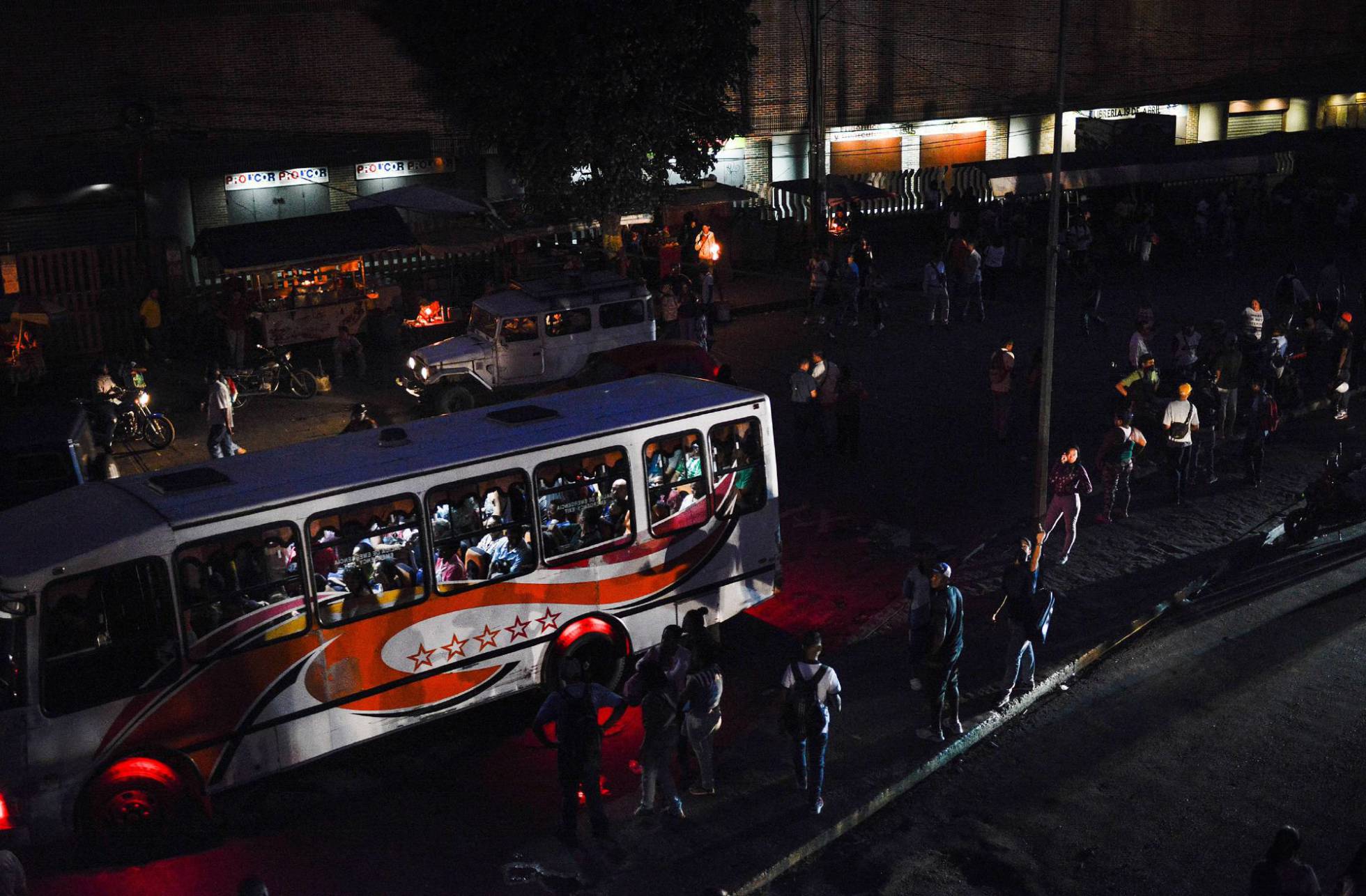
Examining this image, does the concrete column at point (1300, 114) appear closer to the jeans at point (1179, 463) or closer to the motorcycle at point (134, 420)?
the jeans at point (1179, 463)

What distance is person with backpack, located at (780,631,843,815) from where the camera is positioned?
1020 cm

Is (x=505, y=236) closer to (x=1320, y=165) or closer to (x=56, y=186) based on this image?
(x=56, y=186)

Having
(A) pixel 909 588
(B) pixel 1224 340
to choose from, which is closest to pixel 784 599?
(A) pixel 909 588

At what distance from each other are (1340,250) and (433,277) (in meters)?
24.5

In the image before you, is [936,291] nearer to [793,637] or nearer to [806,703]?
[793,637]

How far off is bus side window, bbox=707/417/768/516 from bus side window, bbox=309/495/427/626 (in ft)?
10.7

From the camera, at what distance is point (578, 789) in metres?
10.2

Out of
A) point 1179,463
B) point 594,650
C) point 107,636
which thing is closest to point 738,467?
point 594,650

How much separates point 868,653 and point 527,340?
1049cm

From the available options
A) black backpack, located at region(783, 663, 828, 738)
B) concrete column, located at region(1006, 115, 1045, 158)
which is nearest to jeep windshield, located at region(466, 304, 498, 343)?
black backpack, located at region(783, 663, 828, 738)

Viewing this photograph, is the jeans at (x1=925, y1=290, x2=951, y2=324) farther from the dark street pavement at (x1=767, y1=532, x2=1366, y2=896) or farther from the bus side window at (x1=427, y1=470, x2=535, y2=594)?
the bus side window at (x1=427, y1=470, x2=535, y2=594)

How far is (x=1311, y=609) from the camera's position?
1430 centimetres

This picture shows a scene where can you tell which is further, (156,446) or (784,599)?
(156,446)

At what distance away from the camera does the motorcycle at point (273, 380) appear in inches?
881
